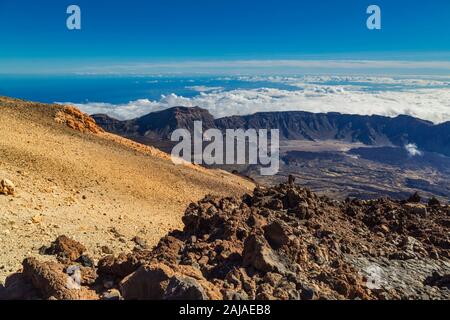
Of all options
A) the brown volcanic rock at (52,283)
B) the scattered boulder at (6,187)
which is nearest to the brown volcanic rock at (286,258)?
the brown volcanic rock at (52,283)

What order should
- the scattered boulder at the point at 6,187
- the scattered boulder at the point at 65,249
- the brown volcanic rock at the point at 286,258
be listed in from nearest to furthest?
the brown volcanic rock at the point at 286,258 → the scattered boulder at the point at 65,249 → the scattered boulder at the point at 6,187

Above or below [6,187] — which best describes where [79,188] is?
below

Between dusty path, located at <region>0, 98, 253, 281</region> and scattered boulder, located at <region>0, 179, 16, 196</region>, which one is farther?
scattered boulder, located at <region>0, 179, 16, 196</region>

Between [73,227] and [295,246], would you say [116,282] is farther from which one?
[73,227]

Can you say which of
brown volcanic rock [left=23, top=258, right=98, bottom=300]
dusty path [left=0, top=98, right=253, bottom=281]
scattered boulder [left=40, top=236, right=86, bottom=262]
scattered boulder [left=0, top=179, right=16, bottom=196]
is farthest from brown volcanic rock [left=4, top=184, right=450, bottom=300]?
scattered boulder [left=0, top=179, right=16, bottom=196]

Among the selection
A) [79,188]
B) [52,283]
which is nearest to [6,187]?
[79,188]

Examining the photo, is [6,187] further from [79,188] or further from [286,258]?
[286,258]

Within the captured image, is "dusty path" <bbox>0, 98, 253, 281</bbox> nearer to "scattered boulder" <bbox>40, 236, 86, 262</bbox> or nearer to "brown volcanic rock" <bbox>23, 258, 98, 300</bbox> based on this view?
"scattered boulder" <bbox>40, 236, 86, 262</bbox>

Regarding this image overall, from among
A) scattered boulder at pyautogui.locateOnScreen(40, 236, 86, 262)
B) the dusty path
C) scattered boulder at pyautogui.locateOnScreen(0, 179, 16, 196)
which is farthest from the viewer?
scattered boulder at pyautogui.locateOnScreen(0, 179, 16, 196)

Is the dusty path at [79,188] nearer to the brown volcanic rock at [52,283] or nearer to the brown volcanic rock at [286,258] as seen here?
the brown volcanic rock at [52,283]

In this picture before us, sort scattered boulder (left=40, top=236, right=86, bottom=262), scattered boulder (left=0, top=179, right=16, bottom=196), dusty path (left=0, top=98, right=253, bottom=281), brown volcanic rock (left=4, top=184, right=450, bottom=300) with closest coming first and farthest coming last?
brown volcanic rock (left=4, top=184, right=450, bottom=300), scattered boulder (left=40, top=236, right=86, bottom=262), dusty path (left=0, top=98, right=253, bottom=281), scattered boulder (left=0, top=179, right=16, bottom=196)
